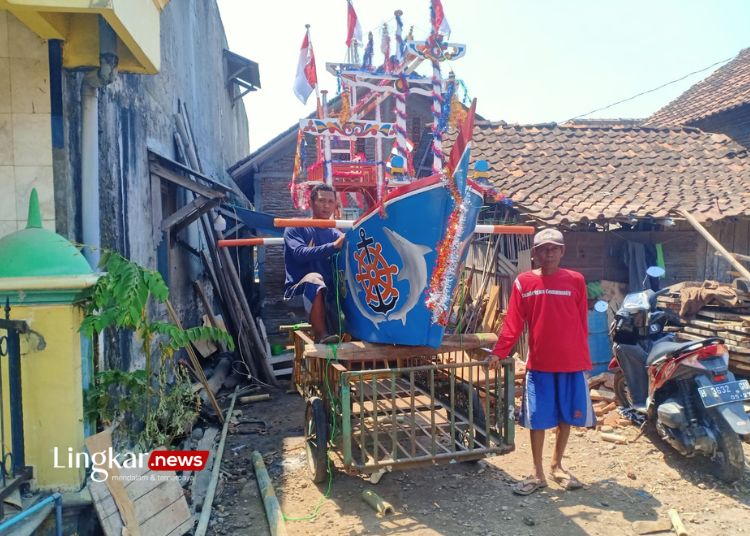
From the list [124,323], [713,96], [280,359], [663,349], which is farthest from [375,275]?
[713,96]

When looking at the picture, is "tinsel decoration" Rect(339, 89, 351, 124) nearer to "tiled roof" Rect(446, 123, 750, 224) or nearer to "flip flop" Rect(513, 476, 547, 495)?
"tiled roof" Rect(446, 123, 750, 224)

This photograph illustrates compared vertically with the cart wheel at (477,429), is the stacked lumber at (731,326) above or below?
above

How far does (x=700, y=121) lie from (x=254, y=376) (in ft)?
43.6

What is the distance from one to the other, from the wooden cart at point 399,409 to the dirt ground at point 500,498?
11.3 inches

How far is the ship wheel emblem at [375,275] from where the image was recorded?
3.70m

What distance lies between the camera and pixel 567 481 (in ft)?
13.1

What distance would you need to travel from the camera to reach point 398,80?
6.43m

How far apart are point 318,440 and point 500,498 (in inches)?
56.4

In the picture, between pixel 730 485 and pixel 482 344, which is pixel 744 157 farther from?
pixel 482 344

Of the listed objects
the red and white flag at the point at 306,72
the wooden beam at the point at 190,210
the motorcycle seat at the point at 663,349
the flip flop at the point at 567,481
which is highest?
the red and white flag at the point at 306,72

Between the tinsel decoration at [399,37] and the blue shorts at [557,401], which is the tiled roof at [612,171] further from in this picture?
the blue shorts at [557,401]

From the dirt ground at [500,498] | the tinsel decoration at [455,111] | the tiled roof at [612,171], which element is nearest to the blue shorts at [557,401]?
the dirt ground at [500,498]

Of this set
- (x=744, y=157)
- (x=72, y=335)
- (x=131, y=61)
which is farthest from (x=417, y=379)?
(x=744, y=157)

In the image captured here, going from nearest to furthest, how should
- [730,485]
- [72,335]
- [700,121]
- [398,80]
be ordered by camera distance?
[72,335] < [730,485] < [398,80] < [700,121]
